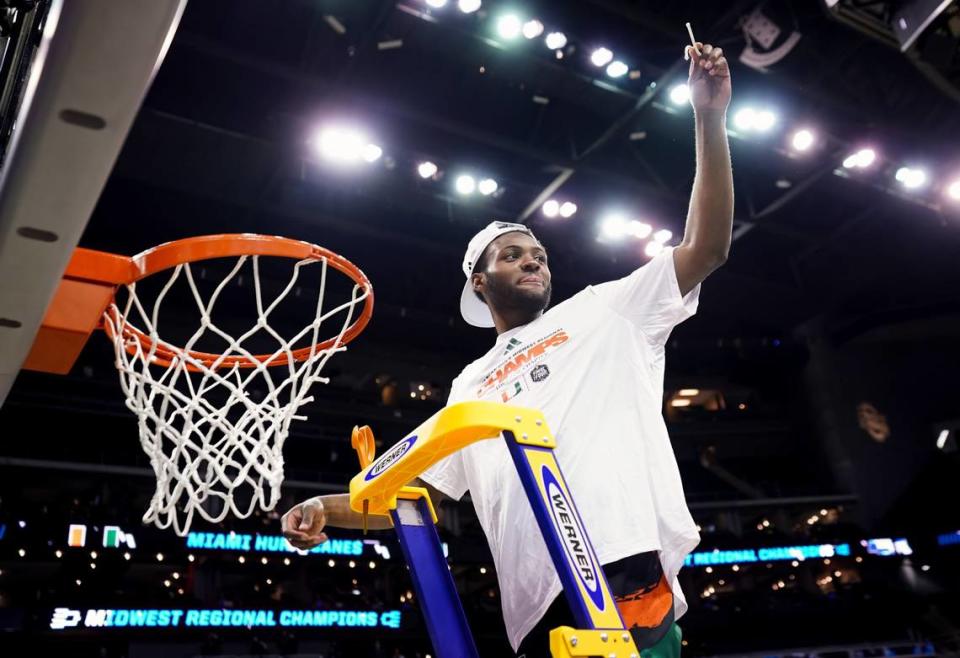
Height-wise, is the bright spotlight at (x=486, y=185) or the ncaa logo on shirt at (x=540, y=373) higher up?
the bright spotlight at (x=486, y=185)

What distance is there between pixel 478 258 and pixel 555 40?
8221 mm

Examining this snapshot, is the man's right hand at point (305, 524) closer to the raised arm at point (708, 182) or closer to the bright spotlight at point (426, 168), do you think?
the raised arm at point (708, 182)

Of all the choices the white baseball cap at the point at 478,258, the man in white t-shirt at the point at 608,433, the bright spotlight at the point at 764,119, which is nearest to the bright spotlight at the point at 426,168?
the bright spotlight at the point at 764,119

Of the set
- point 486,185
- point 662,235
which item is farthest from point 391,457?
point 662,235

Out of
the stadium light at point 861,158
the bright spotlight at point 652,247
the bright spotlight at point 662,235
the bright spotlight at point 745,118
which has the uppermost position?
the bright spotlight at point 662,235

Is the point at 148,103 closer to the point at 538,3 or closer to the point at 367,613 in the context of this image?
the point at 538,3

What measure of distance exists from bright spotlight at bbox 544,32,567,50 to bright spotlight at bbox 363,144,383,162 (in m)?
2.79

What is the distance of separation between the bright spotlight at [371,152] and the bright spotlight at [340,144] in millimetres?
131

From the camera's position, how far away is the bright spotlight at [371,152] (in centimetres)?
1098

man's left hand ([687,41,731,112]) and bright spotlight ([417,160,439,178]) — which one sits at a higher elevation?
bright spotlight ([417,160,439,178])

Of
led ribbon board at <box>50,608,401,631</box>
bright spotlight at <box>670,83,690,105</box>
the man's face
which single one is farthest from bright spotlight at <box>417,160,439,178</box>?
the man's face

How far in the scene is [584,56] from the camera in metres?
10.2

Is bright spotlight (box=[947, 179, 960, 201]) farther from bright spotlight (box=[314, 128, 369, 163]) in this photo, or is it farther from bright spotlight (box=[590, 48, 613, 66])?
bright spotlight (box=[314, 128, 369, 163])

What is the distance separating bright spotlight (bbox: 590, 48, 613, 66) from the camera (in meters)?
10.1
